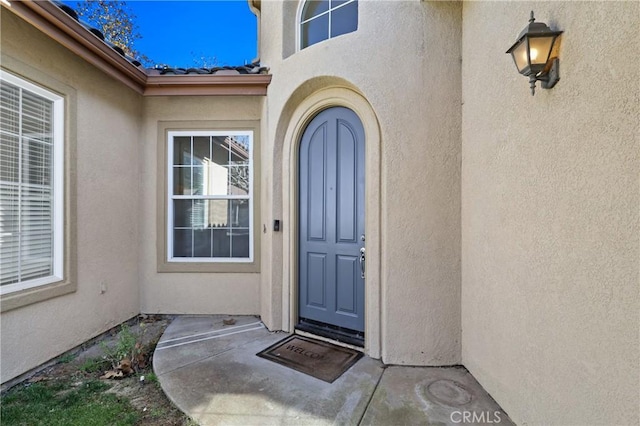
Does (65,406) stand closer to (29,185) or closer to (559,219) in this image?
(29,185)

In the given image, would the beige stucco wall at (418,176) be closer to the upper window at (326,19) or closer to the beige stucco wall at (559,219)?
the beige stucco wall at (559,219)

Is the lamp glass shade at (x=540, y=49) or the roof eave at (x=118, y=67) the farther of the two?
the roof eave at (x=118, y=67)

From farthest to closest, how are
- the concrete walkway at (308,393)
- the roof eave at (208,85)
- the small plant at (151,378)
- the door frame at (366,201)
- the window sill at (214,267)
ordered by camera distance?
1. the window sill at (214,267)
2. the roof eave at (208,85)
3. the door frame at (366,201)
4. the small plant at (151,378)
5. the concrete walkway at (308,393)

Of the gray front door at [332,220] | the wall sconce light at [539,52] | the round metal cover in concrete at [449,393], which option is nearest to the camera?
the wall sconce light at [539,52]

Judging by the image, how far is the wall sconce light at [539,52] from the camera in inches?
80.9

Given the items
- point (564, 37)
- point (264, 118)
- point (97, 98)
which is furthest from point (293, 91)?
point (564, 37)

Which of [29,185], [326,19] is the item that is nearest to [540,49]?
[326,19]

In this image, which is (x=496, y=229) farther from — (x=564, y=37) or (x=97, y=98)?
(x=97, y=98)

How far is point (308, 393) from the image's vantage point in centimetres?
292

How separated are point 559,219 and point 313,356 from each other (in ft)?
Result: 9.29

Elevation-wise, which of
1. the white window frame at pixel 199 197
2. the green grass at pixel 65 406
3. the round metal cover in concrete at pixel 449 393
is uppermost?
the white window frame at pixel 199 197

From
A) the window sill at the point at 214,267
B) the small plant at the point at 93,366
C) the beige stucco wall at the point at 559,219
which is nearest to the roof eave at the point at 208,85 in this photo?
the window sill at the point at 214,267

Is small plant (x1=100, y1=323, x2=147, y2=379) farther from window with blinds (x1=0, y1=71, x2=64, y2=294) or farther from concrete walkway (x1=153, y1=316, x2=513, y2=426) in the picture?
window with blinds (x1=0, y1=71, x2=64, y2=294)

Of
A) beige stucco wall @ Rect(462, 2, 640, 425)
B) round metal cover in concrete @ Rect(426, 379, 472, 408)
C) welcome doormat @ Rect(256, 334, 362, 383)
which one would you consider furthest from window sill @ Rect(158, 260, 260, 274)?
beige stucco wall @ Rect(462, 2, 640, 425)
